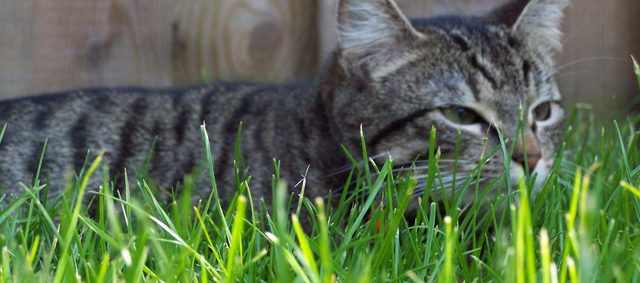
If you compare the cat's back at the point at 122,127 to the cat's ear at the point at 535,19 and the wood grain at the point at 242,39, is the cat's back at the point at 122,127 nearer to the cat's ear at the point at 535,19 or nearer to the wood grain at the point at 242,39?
the cat's ear at the point at 535,19

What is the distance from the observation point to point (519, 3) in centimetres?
246

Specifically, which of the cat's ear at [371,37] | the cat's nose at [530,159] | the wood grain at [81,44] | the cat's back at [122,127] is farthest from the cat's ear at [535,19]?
the wood grain at [81,44]

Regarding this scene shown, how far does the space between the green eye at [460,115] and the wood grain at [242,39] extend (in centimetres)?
169

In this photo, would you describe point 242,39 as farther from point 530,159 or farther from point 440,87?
point 530,159

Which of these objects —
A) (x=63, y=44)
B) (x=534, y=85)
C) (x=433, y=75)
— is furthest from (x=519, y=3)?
(x=63, y=44)

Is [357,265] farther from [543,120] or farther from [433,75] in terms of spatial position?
[543,120]

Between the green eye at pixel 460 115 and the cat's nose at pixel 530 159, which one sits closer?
the cat's nose at pixel 530 159

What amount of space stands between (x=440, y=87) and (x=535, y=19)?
1.98 feet

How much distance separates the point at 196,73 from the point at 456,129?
1968mm

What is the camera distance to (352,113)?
2.10 metres

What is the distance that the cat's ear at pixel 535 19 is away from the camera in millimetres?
2309

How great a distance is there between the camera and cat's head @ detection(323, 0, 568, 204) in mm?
2029

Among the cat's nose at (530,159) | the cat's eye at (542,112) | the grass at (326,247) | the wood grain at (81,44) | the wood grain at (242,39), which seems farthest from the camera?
the wood grain at (242,39)

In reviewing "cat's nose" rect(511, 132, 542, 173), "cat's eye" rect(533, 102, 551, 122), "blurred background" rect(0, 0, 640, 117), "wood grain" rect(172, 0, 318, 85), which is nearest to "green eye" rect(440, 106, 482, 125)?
"cat's nose" rect(511, 132, 542, 173)
